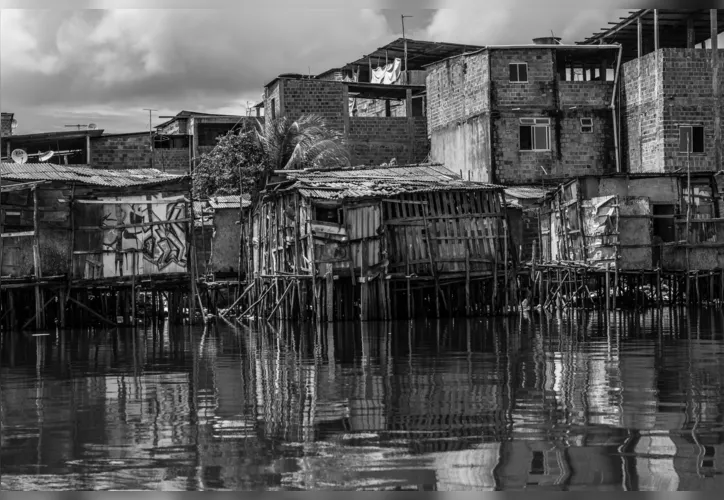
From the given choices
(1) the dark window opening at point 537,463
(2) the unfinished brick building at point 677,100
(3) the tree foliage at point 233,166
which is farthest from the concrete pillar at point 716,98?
(1) the dark window opening at point 537,463

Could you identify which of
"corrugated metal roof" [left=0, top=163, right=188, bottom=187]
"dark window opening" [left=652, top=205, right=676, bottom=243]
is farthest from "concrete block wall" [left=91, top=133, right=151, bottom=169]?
"dark window opening" [left=652, top=205, right=676, bottom=243]

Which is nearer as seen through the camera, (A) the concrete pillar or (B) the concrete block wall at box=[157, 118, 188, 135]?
(A) the concrete pillar

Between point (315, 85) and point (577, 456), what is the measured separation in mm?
33592

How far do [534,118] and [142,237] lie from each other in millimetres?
17010

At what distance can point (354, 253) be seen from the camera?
26734mm

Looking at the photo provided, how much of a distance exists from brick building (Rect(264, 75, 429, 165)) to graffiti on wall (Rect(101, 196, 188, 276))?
625 inches

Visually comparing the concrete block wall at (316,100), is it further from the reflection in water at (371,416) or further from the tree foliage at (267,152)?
the reflection in water at (371,416)

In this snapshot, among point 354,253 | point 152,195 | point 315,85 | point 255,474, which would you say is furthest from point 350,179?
point 255,474

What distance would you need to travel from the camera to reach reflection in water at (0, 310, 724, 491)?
7.04m

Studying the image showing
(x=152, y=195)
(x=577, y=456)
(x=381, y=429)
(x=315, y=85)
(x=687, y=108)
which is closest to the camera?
(x=577, y=456)

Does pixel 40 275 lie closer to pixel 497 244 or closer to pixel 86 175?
pixel 86 175

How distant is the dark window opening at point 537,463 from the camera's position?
23.0 ft

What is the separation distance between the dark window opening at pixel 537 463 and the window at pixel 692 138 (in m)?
29.5

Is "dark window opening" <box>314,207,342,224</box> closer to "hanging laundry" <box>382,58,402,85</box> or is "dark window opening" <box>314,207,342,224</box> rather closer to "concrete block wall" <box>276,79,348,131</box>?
"concrete block wall" <box>276,79,348,131</box>
